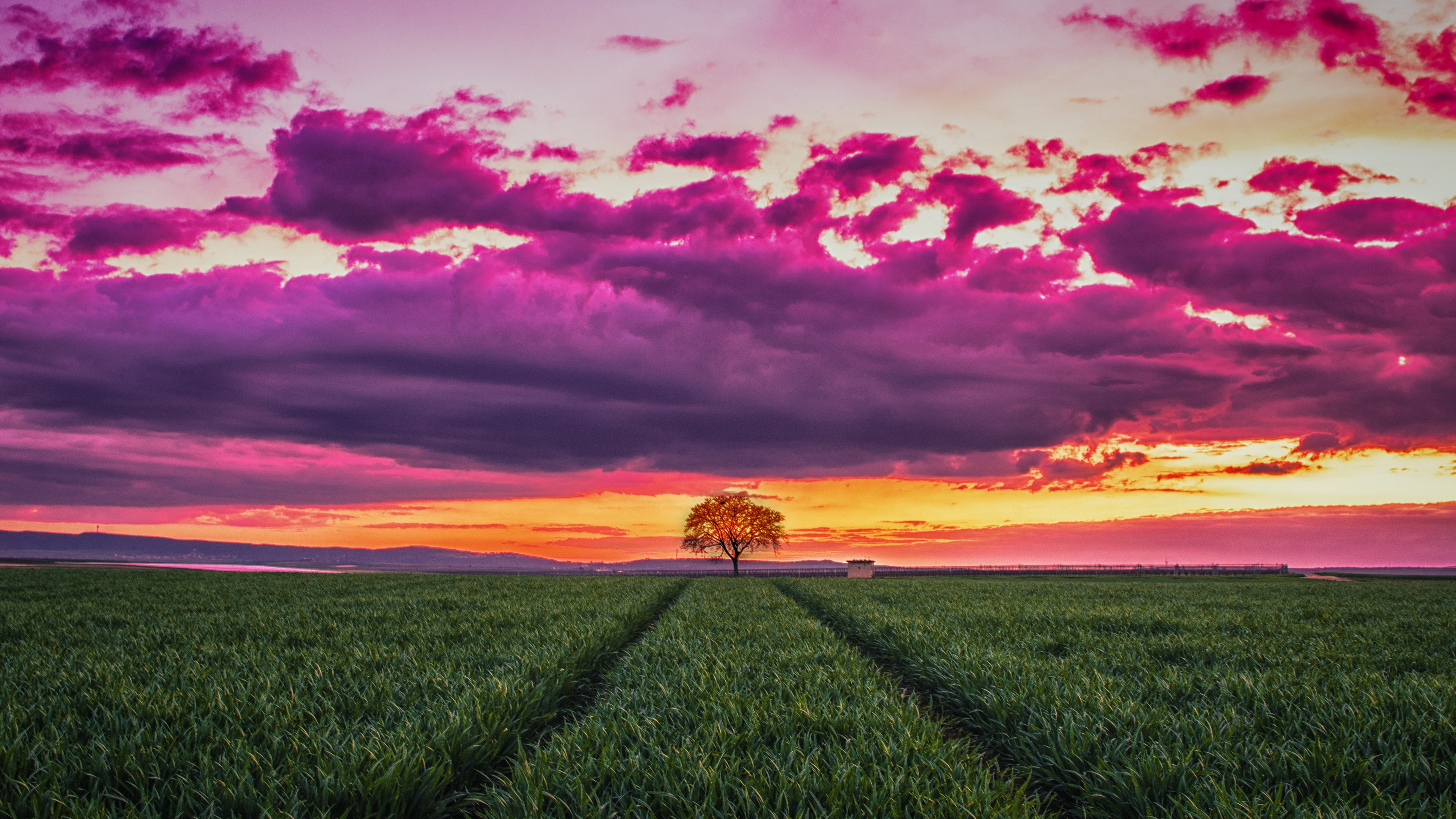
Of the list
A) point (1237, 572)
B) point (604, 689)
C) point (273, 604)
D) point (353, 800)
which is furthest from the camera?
point (1237, 572)

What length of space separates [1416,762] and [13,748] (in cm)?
1273

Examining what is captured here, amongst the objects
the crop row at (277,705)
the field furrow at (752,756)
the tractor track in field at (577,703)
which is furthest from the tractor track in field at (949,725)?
the crop row at (277,705)

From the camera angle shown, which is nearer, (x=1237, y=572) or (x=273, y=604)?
(x=273, y=604)

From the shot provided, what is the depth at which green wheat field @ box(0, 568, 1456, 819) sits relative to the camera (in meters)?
5.23

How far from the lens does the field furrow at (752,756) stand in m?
5.03

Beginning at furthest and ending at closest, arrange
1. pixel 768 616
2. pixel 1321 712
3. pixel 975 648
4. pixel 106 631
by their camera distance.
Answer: pixel 768 616
pixel 106 631
pixel 975 648
pixel 1321 712

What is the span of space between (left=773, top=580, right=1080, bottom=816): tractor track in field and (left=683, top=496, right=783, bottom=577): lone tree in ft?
213

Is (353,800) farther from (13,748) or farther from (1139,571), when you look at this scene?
(1139,571)

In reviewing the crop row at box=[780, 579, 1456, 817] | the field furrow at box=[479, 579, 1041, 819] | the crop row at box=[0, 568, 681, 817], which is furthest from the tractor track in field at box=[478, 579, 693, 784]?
the crop row at box=[780, 579, 1456, 817]

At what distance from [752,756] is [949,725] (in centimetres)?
480

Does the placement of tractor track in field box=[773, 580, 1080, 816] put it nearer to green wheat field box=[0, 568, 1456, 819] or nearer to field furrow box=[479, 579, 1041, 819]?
green wheat field box=[0, 568, 1456, 819]

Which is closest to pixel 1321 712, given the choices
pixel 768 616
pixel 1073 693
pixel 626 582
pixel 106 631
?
pixel 1073 693

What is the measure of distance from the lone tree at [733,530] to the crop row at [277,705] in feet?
213

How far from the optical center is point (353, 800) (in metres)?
5.15
